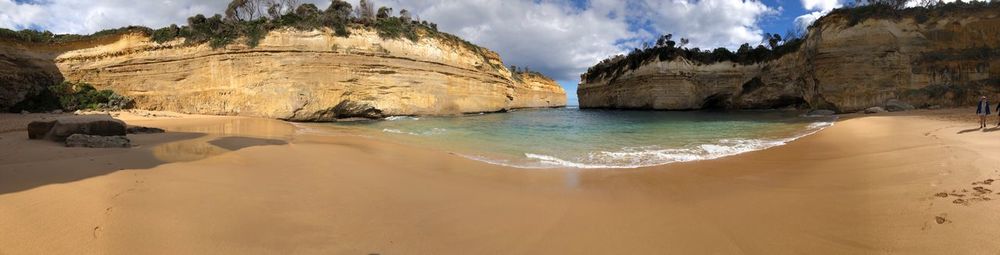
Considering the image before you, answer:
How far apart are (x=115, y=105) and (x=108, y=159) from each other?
16356mm

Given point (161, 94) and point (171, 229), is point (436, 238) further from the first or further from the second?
point (161, 94)

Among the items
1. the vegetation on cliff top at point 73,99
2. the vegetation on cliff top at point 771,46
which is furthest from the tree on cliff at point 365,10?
the vegetation on cliff top at point 771,46

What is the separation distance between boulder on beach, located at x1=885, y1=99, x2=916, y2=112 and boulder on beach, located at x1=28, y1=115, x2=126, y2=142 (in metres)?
29.0

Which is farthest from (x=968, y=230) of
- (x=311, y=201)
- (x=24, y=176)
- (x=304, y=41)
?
(x=304, y=41)

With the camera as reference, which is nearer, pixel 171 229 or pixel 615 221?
pixel 171 229

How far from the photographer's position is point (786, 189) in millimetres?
4848

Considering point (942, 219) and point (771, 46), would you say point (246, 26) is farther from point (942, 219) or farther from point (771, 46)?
point (771, 46)

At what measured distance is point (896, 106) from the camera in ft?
65.7

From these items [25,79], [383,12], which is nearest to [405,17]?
[383,12]

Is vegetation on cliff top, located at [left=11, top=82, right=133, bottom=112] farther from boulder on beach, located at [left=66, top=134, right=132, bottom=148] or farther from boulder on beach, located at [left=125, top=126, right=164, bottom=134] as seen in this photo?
boulder on beach, located at [left=66, top=134, right=132, bottom=148]

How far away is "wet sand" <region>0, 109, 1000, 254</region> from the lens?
271cm

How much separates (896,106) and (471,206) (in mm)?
25628

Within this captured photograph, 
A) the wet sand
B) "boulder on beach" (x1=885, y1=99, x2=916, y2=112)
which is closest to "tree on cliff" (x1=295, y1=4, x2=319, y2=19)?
the wet sand

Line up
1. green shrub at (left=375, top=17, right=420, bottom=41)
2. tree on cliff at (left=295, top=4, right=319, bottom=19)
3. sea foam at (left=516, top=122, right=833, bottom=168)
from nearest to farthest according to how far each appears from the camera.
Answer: sea foam at (left=516, top=122, right=833, bottom=168) → tree on cliff at (left=295, top=4, right=319, bottom=19) → green shrub at (left=375, top=17, right=420, bottom=41)
